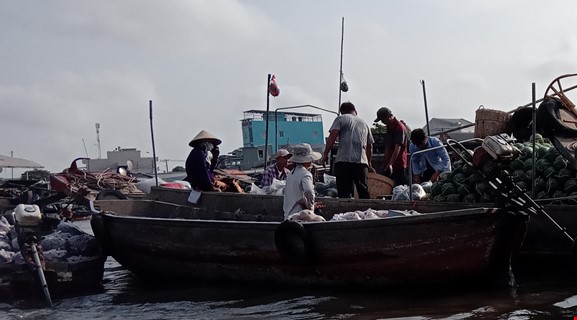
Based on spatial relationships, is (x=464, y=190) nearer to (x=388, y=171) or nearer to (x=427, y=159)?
(x=427, y=159)

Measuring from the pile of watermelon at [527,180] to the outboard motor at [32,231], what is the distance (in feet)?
14.5

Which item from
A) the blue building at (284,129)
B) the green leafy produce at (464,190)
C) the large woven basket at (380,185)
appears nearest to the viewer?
the green leafy produce at (464,190)

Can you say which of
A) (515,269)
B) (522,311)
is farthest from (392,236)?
(515,269)

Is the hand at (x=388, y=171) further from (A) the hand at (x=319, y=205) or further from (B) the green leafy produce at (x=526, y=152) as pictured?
(B) the green leafy produce at (x=526, y=152)

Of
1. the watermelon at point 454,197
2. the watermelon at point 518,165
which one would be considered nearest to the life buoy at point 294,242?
the watermelon at point 454,197

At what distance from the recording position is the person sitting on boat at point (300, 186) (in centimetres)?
715

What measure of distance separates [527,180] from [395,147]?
2.94 metres

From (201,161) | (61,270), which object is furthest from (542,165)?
(61,270)

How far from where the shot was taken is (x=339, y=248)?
257 inches

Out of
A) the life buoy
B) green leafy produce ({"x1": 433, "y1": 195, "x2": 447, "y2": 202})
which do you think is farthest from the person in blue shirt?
the life buoy

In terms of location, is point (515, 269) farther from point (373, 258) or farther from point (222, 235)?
point (222, 235)

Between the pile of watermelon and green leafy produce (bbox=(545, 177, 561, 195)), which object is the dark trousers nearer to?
the pile of watermelon

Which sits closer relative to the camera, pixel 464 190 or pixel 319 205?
pixel 464 190

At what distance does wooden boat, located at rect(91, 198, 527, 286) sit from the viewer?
6.08 m
